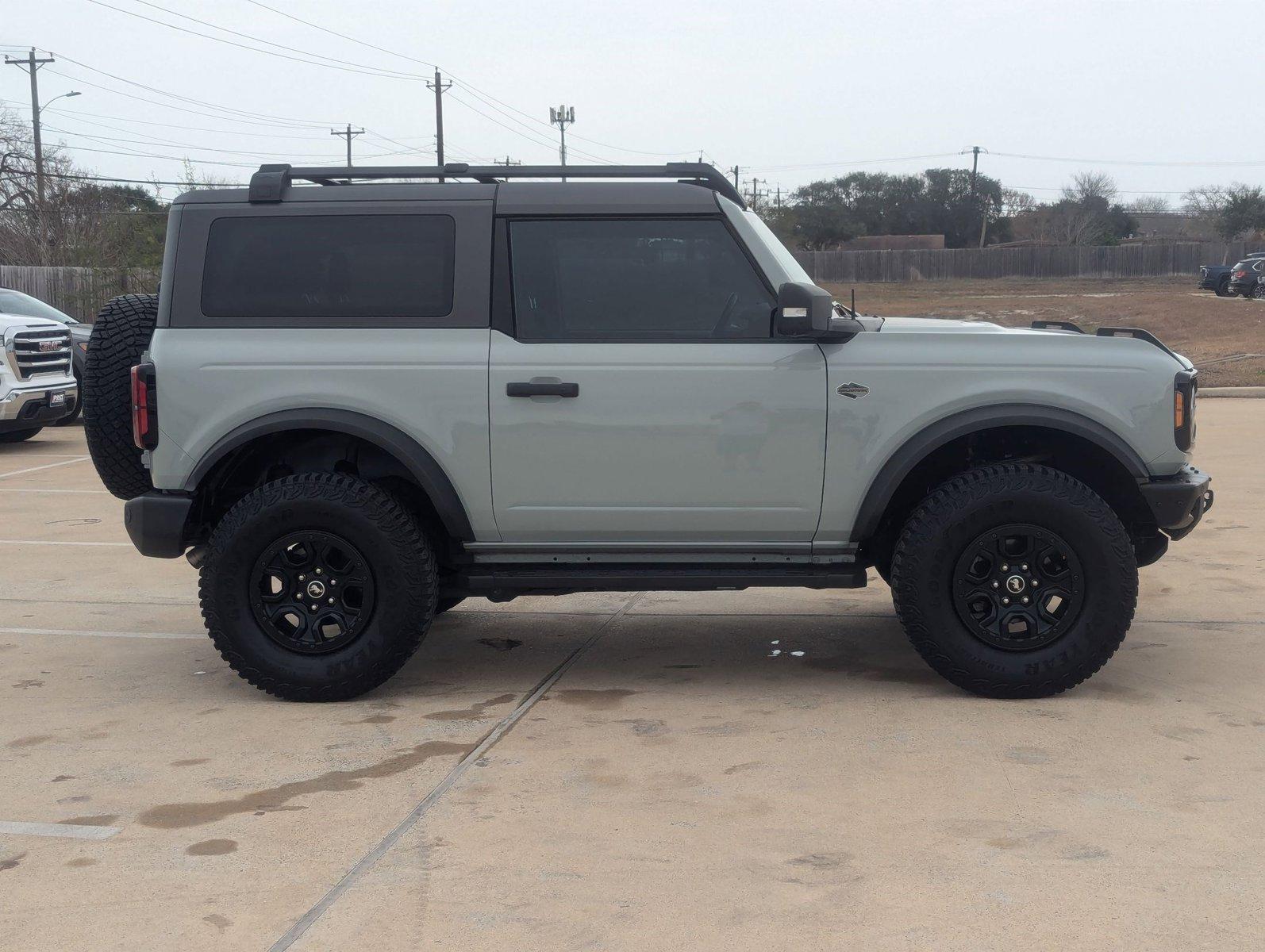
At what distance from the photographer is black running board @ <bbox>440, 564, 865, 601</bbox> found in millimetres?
5105

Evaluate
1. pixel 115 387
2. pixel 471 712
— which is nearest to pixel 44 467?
pixel 115 387

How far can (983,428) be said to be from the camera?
5.05 metres

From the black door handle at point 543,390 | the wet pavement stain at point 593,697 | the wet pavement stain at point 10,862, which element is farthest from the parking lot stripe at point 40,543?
the wet pavement stain at point 10,862

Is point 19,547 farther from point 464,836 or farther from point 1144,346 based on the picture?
point 1144,346

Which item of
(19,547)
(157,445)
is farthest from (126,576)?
(157,445)

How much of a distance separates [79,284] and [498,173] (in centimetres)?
2572

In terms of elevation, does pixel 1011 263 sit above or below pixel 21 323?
above

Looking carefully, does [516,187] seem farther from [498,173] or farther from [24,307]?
[24,307]

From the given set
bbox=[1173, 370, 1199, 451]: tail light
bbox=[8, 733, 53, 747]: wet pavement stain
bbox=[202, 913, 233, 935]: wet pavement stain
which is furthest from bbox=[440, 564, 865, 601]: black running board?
bbox=[202, 913, 233, 935]: wet pavement stain

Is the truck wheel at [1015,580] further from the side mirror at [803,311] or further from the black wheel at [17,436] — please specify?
the black wheel at [17,436]

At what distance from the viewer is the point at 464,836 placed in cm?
378

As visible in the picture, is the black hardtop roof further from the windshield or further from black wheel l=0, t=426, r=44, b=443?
the windshield

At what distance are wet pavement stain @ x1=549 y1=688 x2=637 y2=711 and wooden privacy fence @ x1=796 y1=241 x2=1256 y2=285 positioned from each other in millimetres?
57527

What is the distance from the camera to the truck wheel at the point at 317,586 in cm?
503
